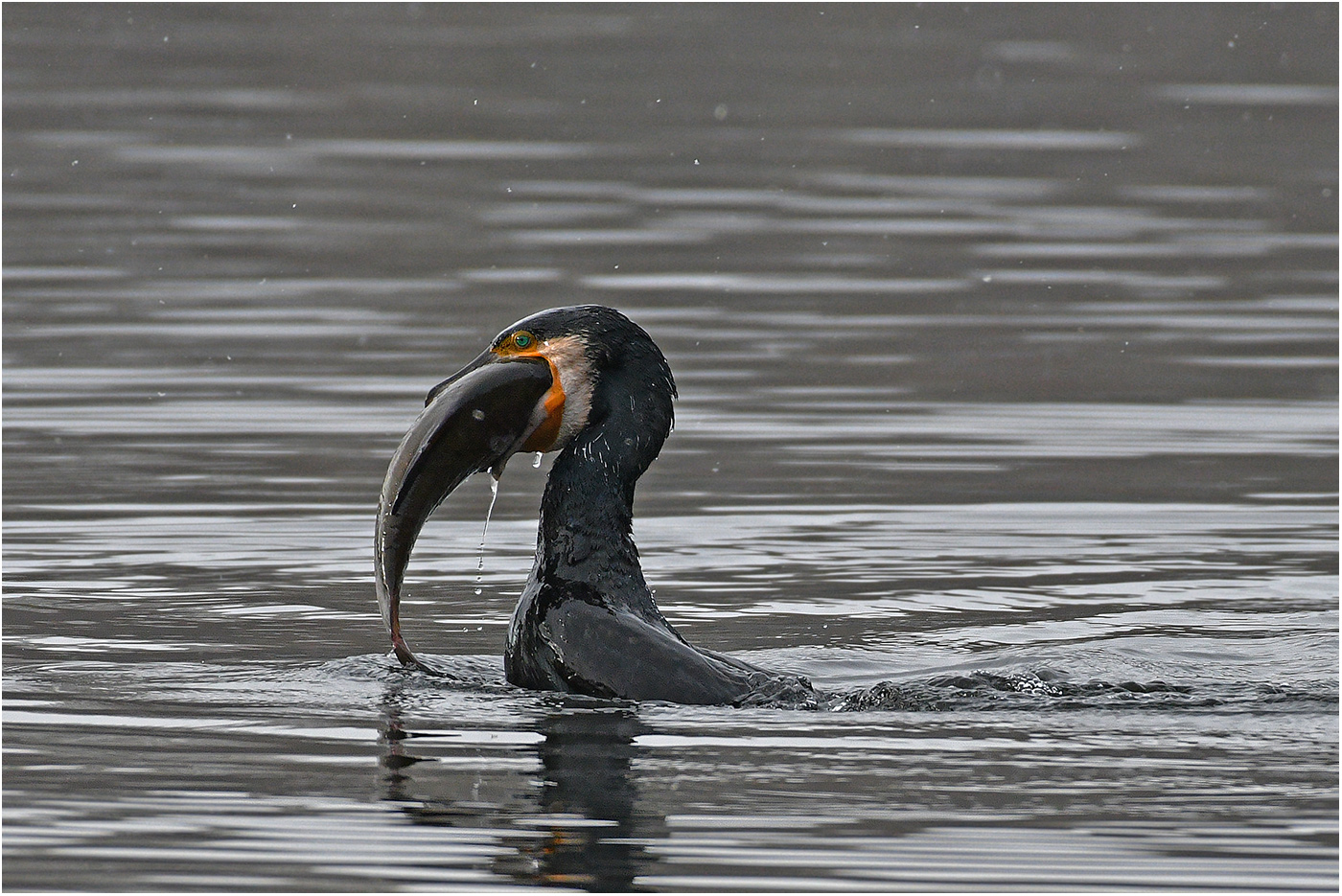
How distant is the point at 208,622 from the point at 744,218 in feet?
40.9

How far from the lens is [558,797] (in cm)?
662

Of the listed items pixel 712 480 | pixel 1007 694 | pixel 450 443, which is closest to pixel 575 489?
pixel 450 443

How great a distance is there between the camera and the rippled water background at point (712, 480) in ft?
21.2

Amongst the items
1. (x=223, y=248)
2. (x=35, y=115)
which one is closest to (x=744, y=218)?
(x=223, y=248)

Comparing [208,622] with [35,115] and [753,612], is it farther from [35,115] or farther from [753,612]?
[35,115]

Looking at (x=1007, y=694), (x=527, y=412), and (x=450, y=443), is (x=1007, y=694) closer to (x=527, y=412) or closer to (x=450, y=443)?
(x=527, y=412)

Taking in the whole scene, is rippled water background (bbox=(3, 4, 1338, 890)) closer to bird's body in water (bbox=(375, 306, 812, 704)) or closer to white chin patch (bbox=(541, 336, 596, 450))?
bird's body in water (bbox=(375, 306, 812, 704))

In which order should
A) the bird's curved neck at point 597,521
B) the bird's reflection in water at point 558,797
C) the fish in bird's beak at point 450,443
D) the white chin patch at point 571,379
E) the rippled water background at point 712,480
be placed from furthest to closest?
the bird's curved neck at point 597,521 → the white chin patch at point 571,379 → the fish in bird's beak at point 450,443 → the rippled water background at point 712,480 → the bird's reflection in water at point 558,797

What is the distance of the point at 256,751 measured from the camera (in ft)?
23.4

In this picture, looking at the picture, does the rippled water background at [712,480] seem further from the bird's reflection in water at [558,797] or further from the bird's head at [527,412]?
the bird's head at [527,412]

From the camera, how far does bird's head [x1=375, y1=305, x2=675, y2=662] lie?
7.38 m

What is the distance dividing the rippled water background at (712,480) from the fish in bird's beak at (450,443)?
562mm

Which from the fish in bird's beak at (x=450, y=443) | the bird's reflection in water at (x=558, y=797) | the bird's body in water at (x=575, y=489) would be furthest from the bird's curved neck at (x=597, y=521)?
the bird's reflection in water at (x=558, y=797)

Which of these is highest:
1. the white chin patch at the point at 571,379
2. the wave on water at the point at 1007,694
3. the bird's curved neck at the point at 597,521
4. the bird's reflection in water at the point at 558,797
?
the white chin patch at the point at 571,379
